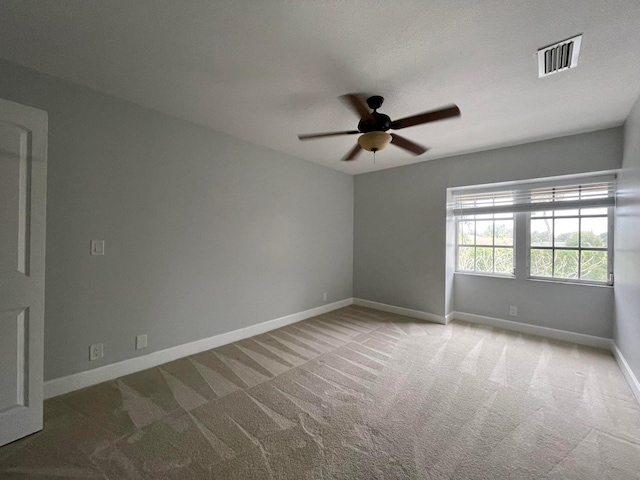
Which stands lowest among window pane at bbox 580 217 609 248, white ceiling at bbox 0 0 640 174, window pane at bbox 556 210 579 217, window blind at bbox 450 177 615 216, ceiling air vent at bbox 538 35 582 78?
window pane at bbox 580 217 609 248

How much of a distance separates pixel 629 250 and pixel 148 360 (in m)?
4.87

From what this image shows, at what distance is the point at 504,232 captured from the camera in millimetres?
3996

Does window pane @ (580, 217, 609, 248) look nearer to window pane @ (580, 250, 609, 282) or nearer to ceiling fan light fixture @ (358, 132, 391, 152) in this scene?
window pane @ (580, 250, 609, 282)

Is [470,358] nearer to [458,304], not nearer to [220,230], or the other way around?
[458,304]

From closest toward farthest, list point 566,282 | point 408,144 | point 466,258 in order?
point 408,144 < point 566,282 < point 466,258

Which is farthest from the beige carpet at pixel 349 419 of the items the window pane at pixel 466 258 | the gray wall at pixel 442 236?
the window pane at pixel 466 258

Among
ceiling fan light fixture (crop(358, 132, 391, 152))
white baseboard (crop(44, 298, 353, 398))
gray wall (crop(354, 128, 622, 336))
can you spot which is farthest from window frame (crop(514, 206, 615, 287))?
white baseboard (crop(44, 298, 353, 398))

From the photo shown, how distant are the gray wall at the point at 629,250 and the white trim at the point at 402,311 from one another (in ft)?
6.16

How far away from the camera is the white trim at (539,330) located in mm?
3230

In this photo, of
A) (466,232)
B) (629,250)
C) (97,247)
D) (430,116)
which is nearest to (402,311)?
(466,232)

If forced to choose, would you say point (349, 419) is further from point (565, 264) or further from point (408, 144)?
point (565, 264)

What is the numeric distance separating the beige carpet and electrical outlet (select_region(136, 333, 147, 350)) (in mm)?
265

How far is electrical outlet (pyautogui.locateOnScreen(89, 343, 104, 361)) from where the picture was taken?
2337 mm

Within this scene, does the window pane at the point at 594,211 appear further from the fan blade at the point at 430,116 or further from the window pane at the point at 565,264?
the fan blade at the point at 430,116
